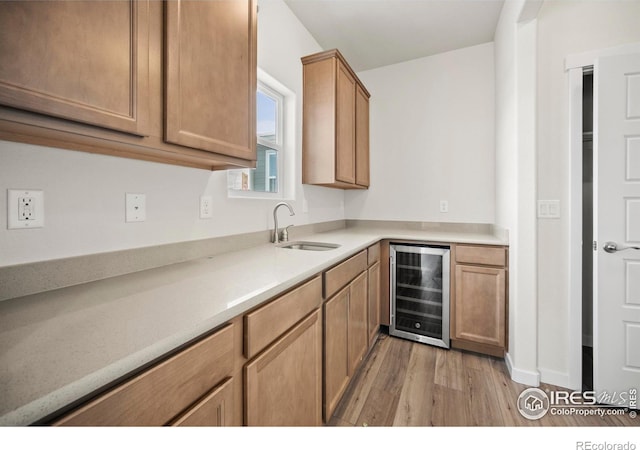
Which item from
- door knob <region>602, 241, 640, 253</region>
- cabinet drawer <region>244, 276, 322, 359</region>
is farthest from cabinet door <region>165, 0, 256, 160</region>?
door knob <region>602, 241, 640, 253</region>

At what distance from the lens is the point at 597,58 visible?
1630 mm

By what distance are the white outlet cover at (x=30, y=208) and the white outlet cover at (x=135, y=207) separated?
0.84 feet

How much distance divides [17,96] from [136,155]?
1.59 feet

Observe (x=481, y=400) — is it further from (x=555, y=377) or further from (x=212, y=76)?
(x=212, y=76)

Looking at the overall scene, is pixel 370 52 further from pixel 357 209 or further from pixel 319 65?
pixel 357 209

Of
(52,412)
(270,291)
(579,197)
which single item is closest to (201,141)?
(270,291)

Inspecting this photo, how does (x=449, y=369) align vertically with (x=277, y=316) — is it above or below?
below

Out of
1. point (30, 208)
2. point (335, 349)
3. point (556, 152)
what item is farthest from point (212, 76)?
point (556, 152)

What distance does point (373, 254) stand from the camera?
90.7 inches

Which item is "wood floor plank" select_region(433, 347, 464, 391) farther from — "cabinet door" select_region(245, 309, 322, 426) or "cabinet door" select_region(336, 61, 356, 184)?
"cabinet door" select_region(336, 61, 356, 184)

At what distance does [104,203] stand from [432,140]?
2920 millimetres

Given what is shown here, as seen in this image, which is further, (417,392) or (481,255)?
(481,255)

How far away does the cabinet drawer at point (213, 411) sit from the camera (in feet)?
2.20

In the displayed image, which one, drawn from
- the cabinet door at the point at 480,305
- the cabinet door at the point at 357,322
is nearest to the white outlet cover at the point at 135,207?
the cabinet door at the point at 357,322
